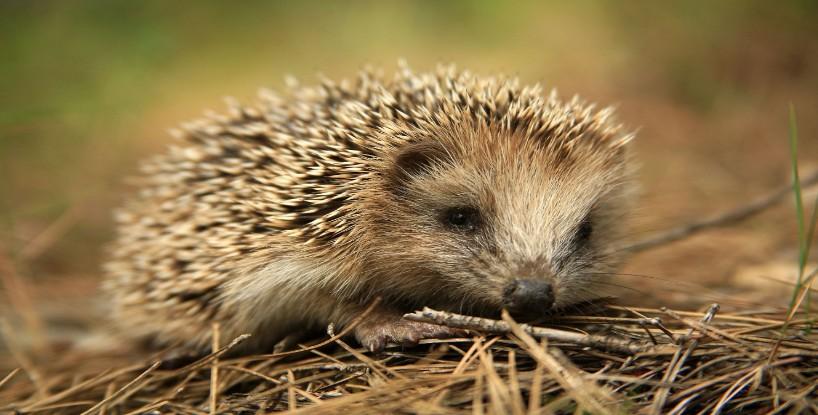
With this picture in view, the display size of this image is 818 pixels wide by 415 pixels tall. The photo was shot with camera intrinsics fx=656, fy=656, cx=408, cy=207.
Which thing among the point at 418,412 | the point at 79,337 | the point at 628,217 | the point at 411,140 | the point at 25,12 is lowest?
the point at 418,412

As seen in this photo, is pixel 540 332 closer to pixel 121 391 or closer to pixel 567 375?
pixel 567 375

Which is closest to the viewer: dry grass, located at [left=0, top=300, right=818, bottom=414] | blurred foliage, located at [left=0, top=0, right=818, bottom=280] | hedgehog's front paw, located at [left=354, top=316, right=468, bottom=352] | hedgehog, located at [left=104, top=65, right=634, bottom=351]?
dry grass, located at [left=0, top=300, right=818, bottom=414]

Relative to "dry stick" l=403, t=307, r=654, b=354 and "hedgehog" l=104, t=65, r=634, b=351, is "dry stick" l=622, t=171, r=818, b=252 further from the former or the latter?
"dry stick" l=403, t=307, r=654, b=354

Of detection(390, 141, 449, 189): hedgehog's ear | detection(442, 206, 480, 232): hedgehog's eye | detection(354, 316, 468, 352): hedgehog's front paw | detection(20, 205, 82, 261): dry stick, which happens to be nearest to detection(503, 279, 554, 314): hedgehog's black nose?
detection(354, 316, 468, 352): hedgehog's front paw

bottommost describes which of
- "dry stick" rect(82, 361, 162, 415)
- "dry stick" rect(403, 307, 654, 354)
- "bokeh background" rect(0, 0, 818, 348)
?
"dry stick" rect(82, 361, 162, 415)

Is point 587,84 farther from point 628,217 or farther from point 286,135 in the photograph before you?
point 286,135

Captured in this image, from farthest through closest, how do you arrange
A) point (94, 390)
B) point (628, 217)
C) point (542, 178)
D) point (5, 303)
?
point (5, 303) → point (628, 217) → point (94, 390) → point (542, 178)

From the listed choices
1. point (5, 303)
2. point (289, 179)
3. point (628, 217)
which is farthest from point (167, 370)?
point (628, 217)

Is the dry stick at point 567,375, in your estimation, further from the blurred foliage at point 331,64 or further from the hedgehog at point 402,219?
the blurred foliage at point 331,64
